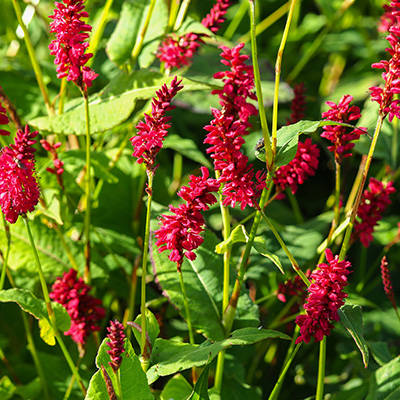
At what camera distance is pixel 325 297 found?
0.73m

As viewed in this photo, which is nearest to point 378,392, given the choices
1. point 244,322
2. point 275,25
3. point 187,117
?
point 244,322

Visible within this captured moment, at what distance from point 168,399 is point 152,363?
94 mm

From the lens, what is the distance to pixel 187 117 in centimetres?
171

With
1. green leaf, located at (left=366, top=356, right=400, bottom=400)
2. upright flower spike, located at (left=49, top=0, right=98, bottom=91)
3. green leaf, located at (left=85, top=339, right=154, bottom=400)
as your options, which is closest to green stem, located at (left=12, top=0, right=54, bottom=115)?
upright flower spike, located at (left=49, top=0, right=98, bottom=91)

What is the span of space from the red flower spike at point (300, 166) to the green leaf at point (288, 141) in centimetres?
8

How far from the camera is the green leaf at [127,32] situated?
1.27 meters

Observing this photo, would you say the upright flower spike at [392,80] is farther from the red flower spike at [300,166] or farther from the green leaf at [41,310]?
the green leaf at [41,310]

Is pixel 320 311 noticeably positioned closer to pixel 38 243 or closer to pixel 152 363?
pixel 152 363

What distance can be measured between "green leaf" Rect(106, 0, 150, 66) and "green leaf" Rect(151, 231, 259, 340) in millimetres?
481

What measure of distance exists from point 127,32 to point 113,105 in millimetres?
321

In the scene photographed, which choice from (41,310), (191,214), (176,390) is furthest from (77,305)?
(191,214)

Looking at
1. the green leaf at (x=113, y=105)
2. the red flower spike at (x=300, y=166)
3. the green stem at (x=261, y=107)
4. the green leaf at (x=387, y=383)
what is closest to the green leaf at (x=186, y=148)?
the green leaf at (x=113, y=105)

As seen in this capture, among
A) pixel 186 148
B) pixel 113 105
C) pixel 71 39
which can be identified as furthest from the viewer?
pixel 186 148

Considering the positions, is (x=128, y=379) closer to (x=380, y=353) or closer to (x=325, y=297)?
(x=325, y=297)
